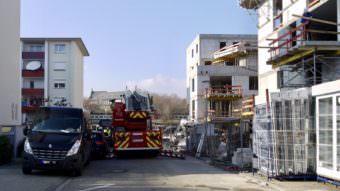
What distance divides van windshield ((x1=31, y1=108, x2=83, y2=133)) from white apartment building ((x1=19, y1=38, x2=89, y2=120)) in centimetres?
5090

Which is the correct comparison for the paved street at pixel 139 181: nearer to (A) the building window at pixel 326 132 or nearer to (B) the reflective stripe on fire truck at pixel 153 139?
A: (A) the building window at pixel 326 132

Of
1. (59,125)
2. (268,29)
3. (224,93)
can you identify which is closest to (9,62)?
(59,125)

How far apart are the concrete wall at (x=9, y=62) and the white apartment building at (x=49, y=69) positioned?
3664 cm

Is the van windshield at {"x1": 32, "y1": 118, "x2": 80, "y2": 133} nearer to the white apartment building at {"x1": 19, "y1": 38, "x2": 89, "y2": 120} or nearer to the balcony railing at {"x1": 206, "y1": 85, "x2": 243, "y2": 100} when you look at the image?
the balcony railing at {"x1": 206, "y1": 85, "x2": 243, "y2": 100}

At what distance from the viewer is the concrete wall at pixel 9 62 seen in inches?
1145

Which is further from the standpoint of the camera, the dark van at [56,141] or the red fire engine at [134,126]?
the red fire engine at [134,126]

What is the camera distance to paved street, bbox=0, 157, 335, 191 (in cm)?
1386

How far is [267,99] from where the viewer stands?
52.4 feet

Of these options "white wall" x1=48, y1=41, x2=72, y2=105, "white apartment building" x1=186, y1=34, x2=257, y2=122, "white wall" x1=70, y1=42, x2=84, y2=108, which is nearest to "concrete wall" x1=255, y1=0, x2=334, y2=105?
"white apartment building" x1=186, y1=34, x2=257, y2=122

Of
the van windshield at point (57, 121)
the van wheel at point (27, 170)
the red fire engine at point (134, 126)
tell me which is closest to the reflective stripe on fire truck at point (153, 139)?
the red fire engine at point (134, 126)

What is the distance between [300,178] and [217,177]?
3.21m

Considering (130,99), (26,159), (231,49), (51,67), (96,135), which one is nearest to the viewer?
(26,159)

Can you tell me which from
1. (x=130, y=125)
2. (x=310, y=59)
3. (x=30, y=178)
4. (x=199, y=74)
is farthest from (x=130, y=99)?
(x=199, y=74)

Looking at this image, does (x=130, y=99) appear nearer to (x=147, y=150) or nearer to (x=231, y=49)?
(x=147, y=150)
